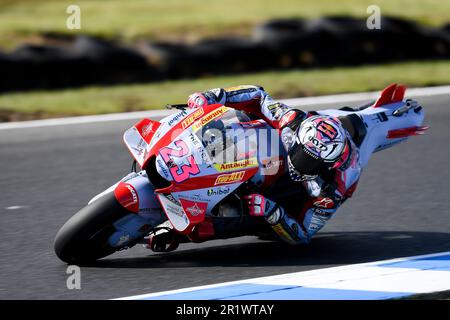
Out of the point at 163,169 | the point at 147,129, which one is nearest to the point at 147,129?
the point at 147,129

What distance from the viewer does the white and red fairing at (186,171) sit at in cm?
553

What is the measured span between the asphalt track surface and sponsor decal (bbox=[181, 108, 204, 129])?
2.92ft

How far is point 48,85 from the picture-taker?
11.7 meters

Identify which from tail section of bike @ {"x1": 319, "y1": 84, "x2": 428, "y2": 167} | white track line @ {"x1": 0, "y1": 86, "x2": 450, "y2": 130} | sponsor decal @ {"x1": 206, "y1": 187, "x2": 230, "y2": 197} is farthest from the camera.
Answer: white track line @ {"x1": 0, "y1": 86, "x2": 450, "y2": 130}

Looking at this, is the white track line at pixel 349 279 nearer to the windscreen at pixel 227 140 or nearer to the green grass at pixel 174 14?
the windscreen at pixel 227 140

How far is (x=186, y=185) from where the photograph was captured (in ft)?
18.2

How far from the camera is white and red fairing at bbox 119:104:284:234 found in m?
5.53

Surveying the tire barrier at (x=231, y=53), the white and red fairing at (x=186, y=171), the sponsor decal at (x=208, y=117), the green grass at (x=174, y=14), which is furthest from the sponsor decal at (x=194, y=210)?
the green grass at (x=174, y=14)

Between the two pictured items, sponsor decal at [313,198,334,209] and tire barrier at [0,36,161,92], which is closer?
sponsor decal at [313,198,334,209]

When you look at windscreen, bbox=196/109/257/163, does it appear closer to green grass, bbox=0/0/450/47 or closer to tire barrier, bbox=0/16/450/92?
tire barrier, bbox=0/16/450/92

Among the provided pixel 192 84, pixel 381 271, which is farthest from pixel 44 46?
pixel 381 271

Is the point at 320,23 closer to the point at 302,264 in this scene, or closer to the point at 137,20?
the point at 137,20

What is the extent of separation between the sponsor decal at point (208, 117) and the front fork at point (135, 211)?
1.45ft

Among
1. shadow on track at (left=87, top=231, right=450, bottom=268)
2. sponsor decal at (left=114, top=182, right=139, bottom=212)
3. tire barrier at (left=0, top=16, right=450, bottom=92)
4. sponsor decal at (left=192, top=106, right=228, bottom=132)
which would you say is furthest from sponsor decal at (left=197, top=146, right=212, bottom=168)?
tire barrier at (left=0, top=16, right=450, bottom=92)
